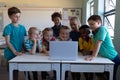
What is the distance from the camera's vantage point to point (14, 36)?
2.69 m

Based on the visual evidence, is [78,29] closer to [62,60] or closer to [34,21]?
[62,60]

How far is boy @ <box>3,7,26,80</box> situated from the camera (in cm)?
259

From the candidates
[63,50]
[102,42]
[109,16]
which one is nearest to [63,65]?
[63,50]

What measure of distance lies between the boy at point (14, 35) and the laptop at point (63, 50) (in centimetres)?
58

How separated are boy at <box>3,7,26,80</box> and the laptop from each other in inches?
22.9

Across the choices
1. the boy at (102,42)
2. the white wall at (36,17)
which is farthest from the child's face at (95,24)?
the white wall at (36,17)

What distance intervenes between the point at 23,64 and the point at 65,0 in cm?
462

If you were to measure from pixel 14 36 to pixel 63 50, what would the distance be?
0.80m

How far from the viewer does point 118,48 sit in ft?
9.51

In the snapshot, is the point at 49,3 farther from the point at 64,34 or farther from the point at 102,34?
the point at 102,34

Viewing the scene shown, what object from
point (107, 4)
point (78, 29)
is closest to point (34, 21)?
point (107, 4)

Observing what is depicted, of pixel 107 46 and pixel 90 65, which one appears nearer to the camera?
pixel 90 65

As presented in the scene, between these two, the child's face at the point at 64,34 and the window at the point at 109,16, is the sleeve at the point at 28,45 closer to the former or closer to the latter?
the child's face at the point at 64,34

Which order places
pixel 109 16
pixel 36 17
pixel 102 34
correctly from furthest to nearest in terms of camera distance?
1. pixel 36 17
2. pixel 109 16
3. pixel 102 34
